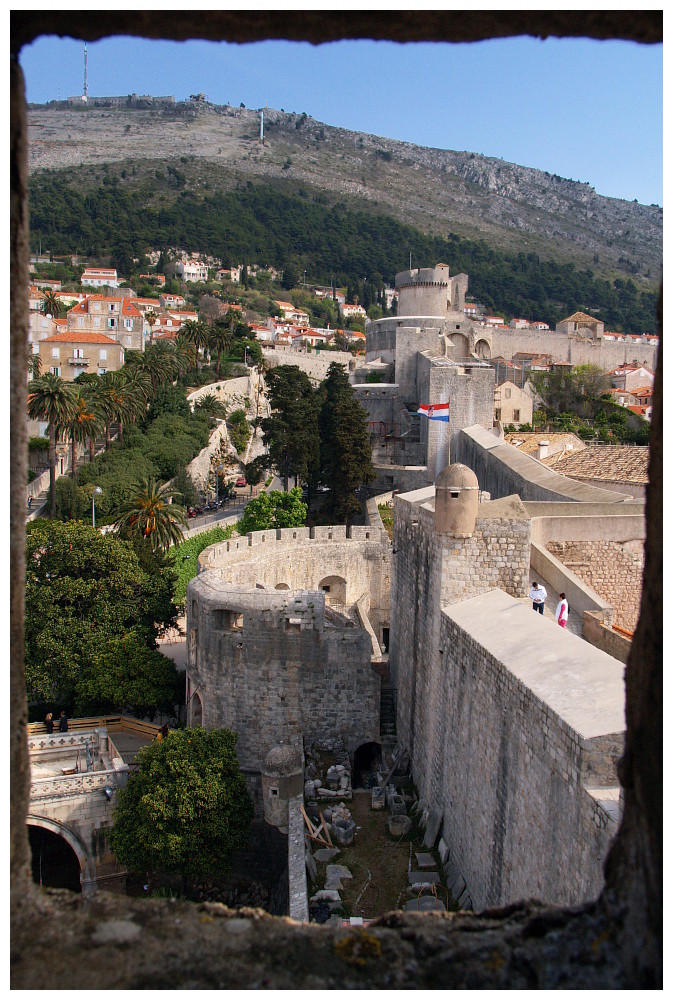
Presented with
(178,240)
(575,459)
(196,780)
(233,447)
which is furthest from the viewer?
(178,240)

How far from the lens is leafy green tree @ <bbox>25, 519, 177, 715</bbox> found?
2025 cm

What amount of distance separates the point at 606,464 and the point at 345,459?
11.7 m

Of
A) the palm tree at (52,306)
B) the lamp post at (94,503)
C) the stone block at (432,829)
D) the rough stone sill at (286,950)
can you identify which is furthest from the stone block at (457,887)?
the palm tree at (52,306)

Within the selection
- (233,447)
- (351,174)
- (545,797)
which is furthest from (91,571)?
(351,174)

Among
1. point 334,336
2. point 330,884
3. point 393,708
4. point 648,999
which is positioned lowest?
point 330,884

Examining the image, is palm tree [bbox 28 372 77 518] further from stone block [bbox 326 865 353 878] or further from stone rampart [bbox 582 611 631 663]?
stone rampart [bbox 582 611 631 663]

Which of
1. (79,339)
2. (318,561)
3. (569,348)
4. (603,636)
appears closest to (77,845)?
(318,561)

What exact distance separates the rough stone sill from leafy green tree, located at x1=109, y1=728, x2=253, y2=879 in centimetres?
1169

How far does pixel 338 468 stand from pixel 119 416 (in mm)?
15710

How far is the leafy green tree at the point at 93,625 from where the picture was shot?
66.4 ft

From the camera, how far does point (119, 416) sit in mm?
42188

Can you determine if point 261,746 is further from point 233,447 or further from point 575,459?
point 233,447

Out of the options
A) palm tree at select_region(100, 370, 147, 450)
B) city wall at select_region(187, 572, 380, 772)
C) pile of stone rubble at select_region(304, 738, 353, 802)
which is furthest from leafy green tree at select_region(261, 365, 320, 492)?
pile of stone rubble at select_region(304, 738, 353, 802)

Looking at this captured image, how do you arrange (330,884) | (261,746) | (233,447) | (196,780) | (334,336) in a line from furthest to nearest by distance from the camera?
(334,336) < (233,447) < (261,746) < (196,780) < (330,884)
